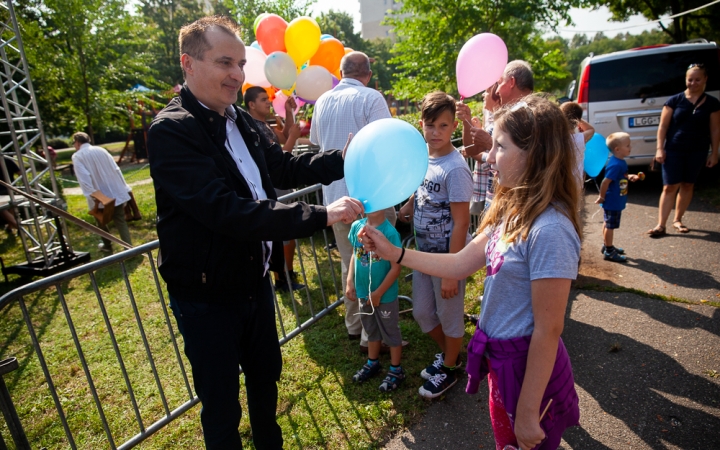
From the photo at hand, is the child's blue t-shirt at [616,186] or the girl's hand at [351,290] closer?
the girl's hand at [351,290]

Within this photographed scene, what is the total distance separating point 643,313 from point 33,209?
325 inches

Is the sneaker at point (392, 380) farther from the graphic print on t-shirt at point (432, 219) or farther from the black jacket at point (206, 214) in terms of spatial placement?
the black jacket at point (206, 214)

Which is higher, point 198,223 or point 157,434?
point 198,223

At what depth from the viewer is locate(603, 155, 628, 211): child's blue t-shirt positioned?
4.93 metres

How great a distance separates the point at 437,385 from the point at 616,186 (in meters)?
3.47

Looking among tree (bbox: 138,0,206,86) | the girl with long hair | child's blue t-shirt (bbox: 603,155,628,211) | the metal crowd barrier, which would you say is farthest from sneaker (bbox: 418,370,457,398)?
tree (bbox: 138,0,206,86)

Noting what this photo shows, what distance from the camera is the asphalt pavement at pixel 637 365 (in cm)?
256

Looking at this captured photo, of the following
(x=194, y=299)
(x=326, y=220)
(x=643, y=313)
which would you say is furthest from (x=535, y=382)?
(x=643, y=313)

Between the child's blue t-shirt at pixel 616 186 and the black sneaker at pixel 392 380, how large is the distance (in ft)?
11.1

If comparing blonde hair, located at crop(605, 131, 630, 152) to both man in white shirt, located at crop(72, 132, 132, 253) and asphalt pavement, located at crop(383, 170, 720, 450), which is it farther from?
man in white shirt, located at crop(72, 132, 132, 253)

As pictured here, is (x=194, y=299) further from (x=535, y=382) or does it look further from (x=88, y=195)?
(x=88, y=195)

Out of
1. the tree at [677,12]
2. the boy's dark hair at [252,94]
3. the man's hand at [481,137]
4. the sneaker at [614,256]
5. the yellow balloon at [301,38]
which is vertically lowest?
the sneaker at [614,256]

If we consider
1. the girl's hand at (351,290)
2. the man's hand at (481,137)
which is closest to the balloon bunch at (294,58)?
the man's hand at (481,137)

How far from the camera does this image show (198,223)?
185 centimetres
